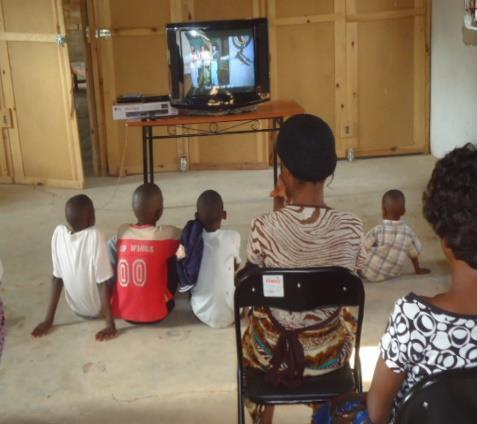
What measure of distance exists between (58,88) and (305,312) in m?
4.12

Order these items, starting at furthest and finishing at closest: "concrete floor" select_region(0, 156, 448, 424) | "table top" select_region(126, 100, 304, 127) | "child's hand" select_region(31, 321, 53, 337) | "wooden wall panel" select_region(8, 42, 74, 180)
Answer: "wooden wall panel" select_region(8, 42, 74, 180), "table top" select_region(126, 100, 304, 127), "child's hand" select_region(31, 321, 53, 337), "concrete floor" select_region(0, 156, 448, 424)

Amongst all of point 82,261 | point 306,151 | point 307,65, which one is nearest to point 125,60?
point 307,65

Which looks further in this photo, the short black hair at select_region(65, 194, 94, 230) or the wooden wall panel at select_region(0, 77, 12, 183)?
the wooden wall panel at select_region(0, 77, 12, 183)

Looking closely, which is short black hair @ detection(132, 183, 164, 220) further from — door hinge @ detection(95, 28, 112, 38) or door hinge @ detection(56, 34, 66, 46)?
door hinge @ detection(95, 28, 112, 38)

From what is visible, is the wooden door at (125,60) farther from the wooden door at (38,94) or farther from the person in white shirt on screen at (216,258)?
the person in white shirt on screen at (216,258)

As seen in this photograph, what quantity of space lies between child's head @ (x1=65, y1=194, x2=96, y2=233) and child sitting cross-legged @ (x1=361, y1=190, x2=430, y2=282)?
4.49 ft

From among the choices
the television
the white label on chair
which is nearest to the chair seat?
the white label on chair

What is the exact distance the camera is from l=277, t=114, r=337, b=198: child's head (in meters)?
2.25

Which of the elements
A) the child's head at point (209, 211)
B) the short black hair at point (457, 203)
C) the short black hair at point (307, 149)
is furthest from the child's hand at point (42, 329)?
the short black hair at point (457, 203)

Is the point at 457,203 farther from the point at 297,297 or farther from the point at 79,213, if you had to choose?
the point at 79,213

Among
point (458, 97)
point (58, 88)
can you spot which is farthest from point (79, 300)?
point (458, 97)

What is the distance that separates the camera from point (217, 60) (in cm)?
484

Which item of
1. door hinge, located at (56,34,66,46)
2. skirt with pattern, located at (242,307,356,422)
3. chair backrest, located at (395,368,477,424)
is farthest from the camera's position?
door hinge, located at (56,34,66,46)

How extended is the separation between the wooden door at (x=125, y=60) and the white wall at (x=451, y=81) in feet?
7.06
